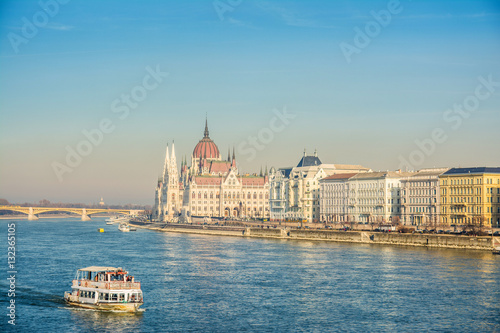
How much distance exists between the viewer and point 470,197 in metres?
118

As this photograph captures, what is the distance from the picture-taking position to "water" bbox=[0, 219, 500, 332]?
46.3 metres

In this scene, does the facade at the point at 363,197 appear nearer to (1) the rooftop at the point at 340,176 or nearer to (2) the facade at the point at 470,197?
(1) the rooftop at the point at 340,176

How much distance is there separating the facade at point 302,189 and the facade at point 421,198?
3293cm

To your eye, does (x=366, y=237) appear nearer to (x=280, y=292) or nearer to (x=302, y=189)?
(x=280, y=292)

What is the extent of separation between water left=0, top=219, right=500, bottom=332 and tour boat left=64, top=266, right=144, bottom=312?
0.93 m

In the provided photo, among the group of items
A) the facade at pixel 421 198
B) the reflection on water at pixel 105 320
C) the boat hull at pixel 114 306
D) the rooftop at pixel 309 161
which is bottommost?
the reflection on water at pixel 105 320

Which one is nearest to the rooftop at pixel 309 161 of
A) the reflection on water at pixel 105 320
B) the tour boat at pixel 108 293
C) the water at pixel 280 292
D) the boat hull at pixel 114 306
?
the water at pixel 280 292

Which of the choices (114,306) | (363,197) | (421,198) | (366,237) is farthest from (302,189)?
(114,306)

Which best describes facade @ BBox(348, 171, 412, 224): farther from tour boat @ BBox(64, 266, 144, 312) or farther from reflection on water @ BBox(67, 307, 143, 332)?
reflection on water @ BBox(67, 307, 143, 332)

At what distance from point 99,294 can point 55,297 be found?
17.8ft

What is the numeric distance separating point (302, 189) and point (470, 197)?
190 feet

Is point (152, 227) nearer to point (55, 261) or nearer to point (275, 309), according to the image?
point (55, 261)

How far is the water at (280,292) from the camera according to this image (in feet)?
152

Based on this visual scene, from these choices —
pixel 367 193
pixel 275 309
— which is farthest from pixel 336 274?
pixel 367 193
